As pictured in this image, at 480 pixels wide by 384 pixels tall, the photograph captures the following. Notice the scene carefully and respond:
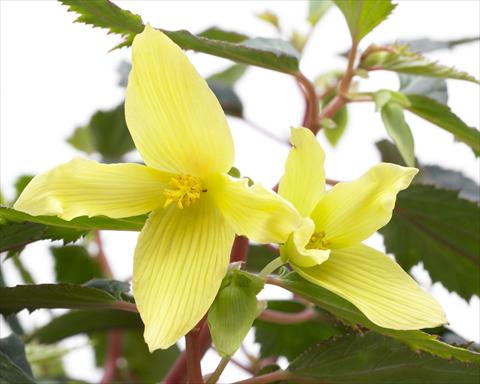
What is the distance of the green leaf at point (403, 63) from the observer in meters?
0.62

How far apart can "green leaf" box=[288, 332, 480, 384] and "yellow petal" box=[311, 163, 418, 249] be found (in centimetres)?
10

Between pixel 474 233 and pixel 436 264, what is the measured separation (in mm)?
54

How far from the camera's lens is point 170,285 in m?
0.42

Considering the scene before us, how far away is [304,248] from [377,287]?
0.16 ft

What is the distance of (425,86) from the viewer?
727 millimetres

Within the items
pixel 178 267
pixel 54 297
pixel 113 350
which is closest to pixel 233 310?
pixel 178 267

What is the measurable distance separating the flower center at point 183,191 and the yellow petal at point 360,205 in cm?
6

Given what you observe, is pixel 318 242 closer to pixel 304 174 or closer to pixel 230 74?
pixel 304 174

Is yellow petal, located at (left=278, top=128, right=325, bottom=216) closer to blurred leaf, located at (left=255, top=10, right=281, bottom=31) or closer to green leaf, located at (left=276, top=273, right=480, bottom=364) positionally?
green leaf, located at (left=276, top=273, right=480, bottom=364)

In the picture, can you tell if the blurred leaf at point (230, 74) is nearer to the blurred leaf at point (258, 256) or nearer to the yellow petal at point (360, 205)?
the blurred leaf at point (258, 256)

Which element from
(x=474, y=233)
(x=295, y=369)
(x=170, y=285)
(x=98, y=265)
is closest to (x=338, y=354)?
(x=295, y=369)

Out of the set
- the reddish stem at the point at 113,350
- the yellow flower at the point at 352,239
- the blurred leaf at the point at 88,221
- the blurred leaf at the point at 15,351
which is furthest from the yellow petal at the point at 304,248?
the reddish stem at the point at 113,350

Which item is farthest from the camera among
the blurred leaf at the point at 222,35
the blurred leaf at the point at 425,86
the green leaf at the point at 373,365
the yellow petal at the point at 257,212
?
the blurred leaf at the point at 222,35

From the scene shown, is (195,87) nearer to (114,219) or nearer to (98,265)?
(114,219)
